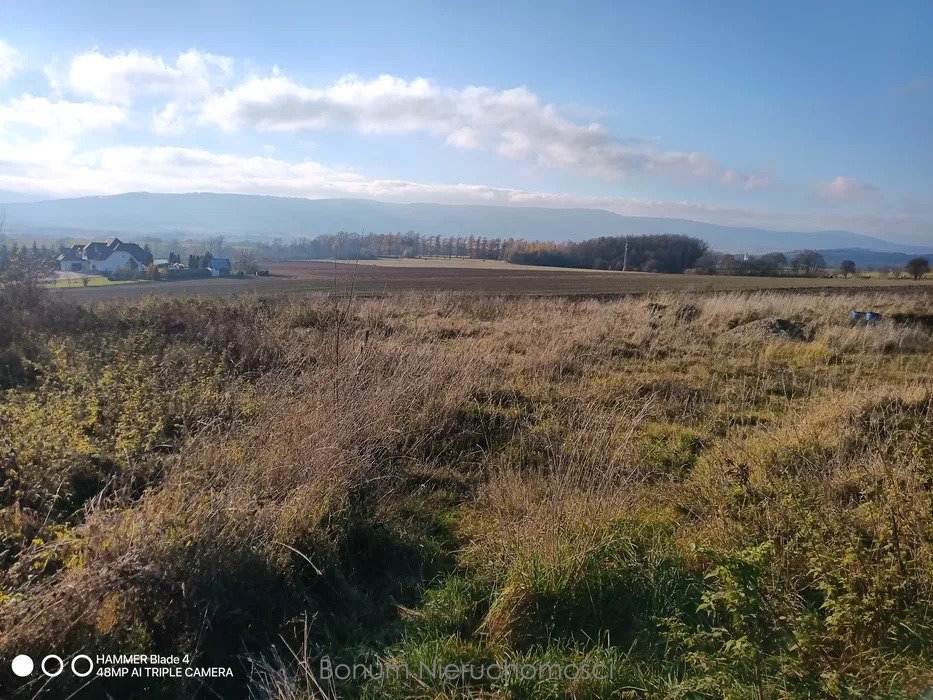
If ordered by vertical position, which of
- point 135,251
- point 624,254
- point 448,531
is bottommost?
point 448,531

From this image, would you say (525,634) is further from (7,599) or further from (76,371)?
(76,371)

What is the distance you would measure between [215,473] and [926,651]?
14.8 ft

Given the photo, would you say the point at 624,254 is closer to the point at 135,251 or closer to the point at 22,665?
the point at 135,251

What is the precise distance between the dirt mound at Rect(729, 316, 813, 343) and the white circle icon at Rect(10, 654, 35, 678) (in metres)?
14.0

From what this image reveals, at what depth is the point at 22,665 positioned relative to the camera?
2670mm

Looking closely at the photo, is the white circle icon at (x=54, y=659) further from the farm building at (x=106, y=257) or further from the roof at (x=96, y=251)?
the roof at (x=96, y=251)

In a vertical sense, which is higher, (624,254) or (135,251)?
(624,254)

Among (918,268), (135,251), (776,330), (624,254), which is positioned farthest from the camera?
(624,254)

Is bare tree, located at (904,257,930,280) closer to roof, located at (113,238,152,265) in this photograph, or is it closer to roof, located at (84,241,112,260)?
roof, located at (113,238,152,265)

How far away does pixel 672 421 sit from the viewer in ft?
23.5

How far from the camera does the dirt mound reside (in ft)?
45.0

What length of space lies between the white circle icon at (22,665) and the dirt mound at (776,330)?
1403 cm

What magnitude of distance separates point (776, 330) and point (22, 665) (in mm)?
15375

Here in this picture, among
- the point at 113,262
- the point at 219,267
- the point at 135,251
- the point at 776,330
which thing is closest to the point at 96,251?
the point at 113,262
